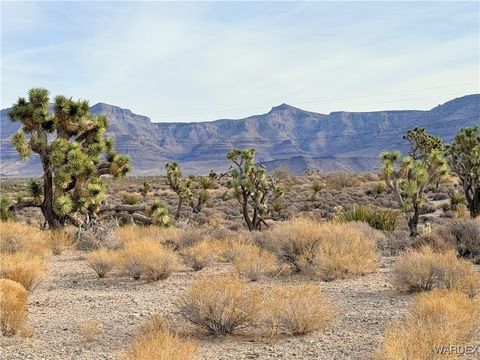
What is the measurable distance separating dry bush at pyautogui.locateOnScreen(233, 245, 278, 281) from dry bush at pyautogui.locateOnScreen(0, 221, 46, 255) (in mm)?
5485

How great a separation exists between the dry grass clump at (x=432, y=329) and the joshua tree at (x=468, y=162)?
54.3ft

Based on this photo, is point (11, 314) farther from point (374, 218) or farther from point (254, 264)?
point (374, 218)

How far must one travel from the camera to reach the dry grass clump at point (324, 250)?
10414 millimetres

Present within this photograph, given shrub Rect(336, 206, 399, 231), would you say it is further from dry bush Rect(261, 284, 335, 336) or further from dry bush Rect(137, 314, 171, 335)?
dry bush Rect(137, 314, 171, 335)

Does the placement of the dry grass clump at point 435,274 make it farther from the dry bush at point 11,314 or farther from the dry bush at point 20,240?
the dry bush at point 20,240

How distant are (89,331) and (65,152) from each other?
413 inches

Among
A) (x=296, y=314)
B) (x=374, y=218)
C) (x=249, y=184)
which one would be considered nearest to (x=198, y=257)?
(x=296, y=314)

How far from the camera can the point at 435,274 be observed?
8.74m

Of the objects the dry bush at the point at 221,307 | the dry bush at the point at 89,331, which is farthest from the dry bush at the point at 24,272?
the dry bush at the point at 221,307

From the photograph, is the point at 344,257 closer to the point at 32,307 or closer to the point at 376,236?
the point at 376,236

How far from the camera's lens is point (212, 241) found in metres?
14.3

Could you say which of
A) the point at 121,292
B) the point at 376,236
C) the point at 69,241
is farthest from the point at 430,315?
the point at 69,241

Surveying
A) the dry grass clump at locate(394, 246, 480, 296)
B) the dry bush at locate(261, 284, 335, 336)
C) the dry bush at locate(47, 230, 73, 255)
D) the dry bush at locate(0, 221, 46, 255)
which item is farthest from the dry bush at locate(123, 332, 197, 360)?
the dry bush at locate(47, 230, 73, 255)

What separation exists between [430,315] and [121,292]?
559cm
